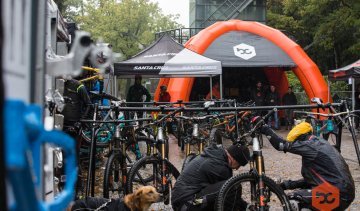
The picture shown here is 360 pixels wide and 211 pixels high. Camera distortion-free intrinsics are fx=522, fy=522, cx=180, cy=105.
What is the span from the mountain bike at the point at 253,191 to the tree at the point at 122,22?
130ft

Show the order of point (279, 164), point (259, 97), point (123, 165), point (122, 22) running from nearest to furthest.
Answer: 1. point (123, 165)
2. point (279, 164)
3. point (259, 97)
4. point (122, 22)

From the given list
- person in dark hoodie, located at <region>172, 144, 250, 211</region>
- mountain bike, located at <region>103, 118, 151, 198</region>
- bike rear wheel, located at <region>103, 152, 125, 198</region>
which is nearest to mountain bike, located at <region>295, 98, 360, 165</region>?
person in dark hoodie, located at <region>172, 144, 250, 211</region>

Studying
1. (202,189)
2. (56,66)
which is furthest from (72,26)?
(56,66)

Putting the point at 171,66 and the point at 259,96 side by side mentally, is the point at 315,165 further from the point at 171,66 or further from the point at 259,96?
the point at 259,96

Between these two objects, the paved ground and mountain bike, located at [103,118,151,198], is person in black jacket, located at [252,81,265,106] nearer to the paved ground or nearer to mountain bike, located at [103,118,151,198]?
the paved ground

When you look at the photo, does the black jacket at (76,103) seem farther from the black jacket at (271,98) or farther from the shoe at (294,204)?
the black jacket at (271,98)

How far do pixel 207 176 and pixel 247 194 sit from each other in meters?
0.46

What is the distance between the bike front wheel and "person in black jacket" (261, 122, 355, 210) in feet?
1.67

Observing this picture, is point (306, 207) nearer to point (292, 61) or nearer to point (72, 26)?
point (72, 26)

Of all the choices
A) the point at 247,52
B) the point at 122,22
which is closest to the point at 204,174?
the point at 247,52

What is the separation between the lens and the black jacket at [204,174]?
Result: 534cm

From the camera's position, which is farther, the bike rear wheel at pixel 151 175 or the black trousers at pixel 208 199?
the bike rear wheel at pixel 151 175

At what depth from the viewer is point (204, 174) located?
210 inches

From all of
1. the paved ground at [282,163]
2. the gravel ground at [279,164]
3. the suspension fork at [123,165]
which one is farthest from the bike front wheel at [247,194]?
the paved ground at [282,163]
